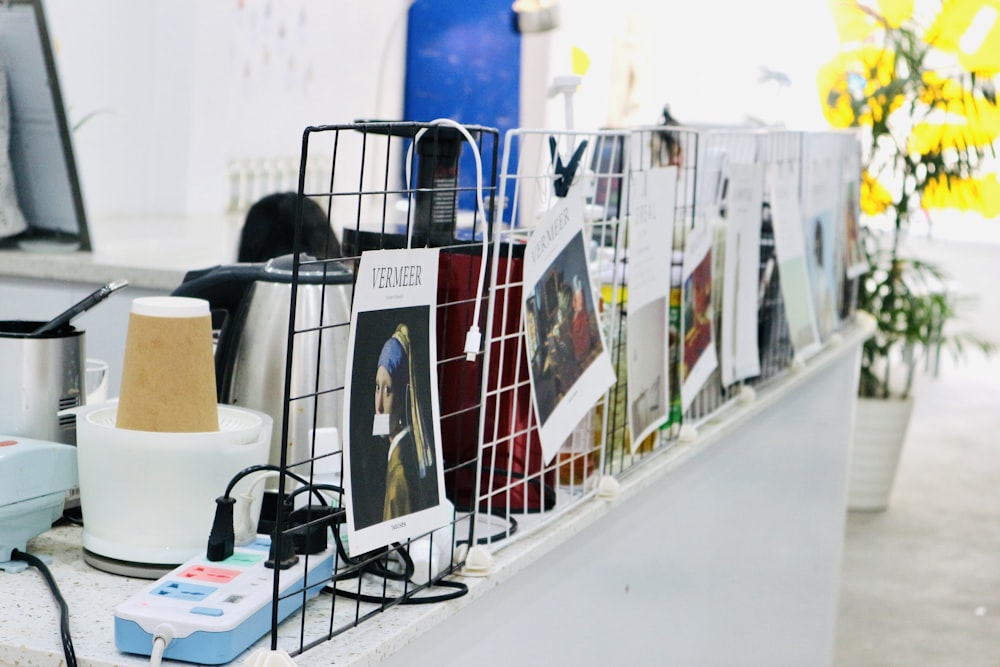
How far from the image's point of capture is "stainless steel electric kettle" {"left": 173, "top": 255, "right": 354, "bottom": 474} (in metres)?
1.04

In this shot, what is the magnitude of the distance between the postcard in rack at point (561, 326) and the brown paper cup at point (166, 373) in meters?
0.26

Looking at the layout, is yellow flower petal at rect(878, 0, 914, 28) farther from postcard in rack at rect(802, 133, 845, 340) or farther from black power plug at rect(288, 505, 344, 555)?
black power plug at rect(288, 505, 344, 555)

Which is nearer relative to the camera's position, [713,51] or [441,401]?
[441,401]

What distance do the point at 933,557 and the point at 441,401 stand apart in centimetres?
340

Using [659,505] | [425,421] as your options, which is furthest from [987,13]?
[425,421]

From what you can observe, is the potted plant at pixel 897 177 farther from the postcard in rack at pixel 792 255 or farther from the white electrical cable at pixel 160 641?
the white electrical cable at pixel 160 641

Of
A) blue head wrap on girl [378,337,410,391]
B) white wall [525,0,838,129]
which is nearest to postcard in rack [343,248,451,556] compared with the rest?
blue head wrap on girl [378,337,410,391]

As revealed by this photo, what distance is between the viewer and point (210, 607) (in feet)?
2.45

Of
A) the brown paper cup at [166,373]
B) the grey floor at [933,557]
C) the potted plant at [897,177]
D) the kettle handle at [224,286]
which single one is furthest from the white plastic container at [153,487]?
the potted plant at [897,177]

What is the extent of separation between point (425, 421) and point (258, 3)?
3521 mm

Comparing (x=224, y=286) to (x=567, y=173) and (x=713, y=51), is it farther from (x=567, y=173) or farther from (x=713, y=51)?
(x=713, y=51)

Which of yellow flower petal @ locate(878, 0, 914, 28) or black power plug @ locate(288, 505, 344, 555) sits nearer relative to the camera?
black power plug @ locate(288, 505, 344, 555)

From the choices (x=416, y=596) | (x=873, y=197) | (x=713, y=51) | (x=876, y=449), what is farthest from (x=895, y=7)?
(x=416, y=596)

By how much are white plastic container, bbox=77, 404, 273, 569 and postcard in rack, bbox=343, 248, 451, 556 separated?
16 centimetres
